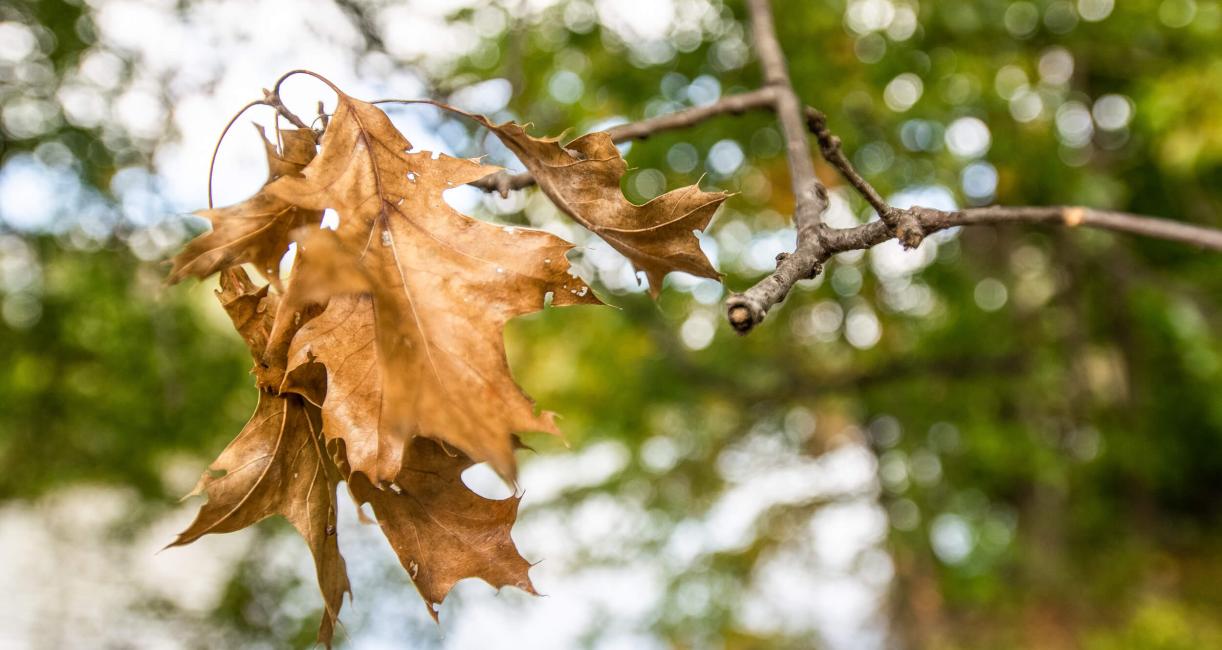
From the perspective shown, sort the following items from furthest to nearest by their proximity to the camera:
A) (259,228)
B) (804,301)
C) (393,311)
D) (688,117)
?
1. (804,301)
2. (688,117)
3. (259,228)
4. (393,311)

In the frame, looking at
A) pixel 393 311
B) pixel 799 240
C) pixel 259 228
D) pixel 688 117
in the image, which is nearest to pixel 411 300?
pixel 393 311

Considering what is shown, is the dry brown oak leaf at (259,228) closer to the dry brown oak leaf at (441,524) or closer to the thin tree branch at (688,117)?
the dry brown oak leaf at (441,524)

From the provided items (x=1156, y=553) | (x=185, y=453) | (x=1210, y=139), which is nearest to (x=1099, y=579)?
(x=1156, y=553)

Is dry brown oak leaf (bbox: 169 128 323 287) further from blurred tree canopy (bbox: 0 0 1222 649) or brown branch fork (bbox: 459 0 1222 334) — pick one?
blurred tree canopy (bbox: 0 0 1222 649)

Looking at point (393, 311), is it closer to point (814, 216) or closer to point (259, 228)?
point (259, 228)

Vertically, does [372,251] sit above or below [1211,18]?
above

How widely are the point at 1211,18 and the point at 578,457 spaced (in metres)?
3.35

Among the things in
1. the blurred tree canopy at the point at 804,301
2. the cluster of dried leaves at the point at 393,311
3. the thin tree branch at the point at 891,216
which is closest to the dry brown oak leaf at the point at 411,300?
the cluster of dried leaves at the point at 393,311

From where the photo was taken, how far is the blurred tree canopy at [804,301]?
2.42 meters

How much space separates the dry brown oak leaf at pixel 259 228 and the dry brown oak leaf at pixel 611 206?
0.50 feet

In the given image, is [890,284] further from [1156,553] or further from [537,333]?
[1156,553]

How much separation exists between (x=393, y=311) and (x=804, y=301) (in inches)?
113

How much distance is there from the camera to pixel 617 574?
448 cm

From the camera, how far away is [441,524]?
75cm
